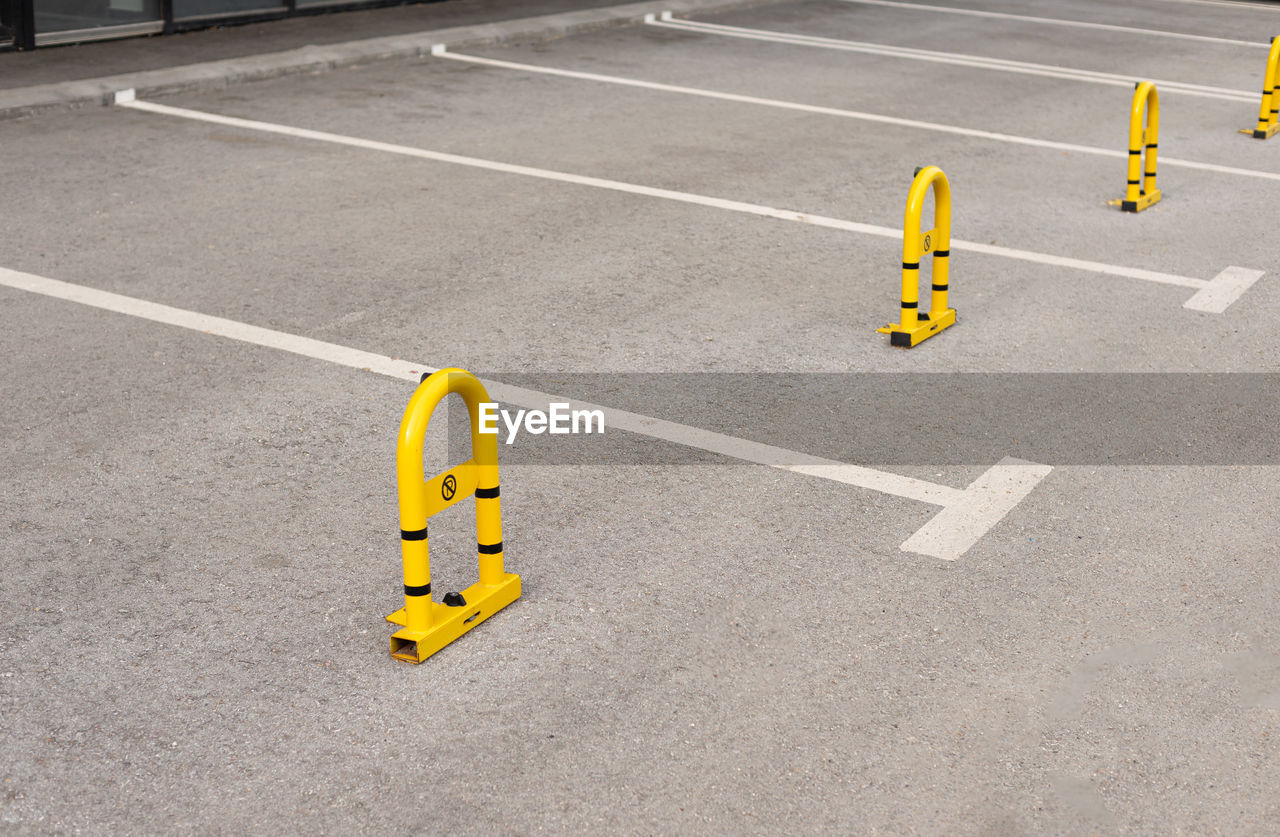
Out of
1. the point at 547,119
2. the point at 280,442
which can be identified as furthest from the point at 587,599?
the point at 547,119

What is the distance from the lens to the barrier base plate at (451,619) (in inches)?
202

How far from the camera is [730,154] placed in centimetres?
1273

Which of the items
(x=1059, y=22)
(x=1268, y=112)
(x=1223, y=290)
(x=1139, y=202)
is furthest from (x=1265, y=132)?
(x=1059, y=22)

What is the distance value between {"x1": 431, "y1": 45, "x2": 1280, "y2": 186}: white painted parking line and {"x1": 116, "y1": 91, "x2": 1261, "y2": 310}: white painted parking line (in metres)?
3.13

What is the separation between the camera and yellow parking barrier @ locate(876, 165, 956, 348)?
802 cm

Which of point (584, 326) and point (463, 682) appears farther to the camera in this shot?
point (584, 326)

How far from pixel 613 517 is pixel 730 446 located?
95 centimetres

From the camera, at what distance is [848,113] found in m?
14.7

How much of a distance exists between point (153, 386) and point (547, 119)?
7.11 m

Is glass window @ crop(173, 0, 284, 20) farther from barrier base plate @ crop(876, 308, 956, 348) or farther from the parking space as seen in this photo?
barrier base plate @ crop(876, 308, 956, 348)

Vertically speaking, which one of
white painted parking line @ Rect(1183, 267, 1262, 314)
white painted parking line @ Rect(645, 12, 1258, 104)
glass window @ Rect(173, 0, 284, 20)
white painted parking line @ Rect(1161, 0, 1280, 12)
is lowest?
white painted parking line @ Rect(1183, 267, 1262, 314)

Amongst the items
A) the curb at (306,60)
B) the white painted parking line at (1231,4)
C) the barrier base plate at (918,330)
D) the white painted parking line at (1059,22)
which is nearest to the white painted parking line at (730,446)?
the barrier base plate at (918,330)

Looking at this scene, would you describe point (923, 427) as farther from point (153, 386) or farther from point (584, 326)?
point (153, 386)

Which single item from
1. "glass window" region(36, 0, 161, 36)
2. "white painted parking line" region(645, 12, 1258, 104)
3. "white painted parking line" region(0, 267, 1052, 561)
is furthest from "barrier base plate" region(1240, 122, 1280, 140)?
"glass window" region(36, 0, 161, 36)
